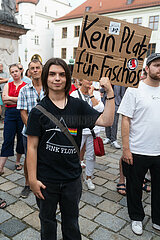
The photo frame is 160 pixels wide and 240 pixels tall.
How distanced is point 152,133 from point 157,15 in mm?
31627

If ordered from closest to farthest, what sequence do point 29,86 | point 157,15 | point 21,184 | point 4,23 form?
point 29,86 → point 21,184 → point 4,23 → point 157,15

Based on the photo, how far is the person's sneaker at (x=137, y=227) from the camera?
2.64 meters

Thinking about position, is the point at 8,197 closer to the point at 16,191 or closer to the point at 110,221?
the point at 16,191

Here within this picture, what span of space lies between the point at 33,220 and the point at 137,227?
50.2 inches

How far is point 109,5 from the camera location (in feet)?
119

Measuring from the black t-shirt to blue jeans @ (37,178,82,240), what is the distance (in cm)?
8

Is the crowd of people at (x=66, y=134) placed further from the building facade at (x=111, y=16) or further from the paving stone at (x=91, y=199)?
the building facade at (x=111, y=16)

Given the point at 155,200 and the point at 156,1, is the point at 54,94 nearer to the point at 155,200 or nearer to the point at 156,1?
the point at 155,200

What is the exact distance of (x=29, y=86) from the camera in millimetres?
3131

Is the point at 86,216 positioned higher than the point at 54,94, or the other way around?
the point at 54,94

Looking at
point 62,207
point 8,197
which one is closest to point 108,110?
point 62,207

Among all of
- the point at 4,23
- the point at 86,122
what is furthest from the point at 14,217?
the point at 4,23

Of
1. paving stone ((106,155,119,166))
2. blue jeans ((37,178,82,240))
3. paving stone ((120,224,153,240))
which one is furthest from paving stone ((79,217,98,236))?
paving stone ((106,155,119,166))

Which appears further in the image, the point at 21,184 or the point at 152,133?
the point at 21,184
